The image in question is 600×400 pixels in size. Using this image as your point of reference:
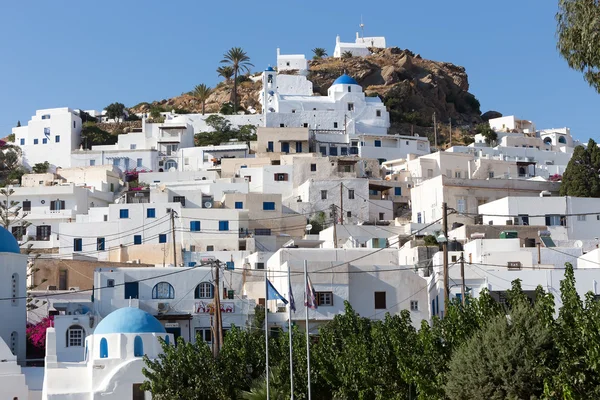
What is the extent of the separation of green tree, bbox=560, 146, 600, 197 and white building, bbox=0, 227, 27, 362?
37238 millimetres

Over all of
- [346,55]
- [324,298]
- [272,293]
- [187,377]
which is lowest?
[187,377]

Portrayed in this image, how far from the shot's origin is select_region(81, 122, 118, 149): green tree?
3748 inches

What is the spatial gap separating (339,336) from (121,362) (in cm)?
832

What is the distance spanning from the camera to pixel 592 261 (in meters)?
45.9

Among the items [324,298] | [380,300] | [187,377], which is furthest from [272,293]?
[380,300]

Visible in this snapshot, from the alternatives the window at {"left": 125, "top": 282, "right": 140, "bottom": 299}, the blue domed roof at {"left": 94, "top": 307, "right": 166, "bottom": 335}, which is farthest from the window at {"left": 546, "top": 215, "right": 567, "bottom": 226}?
the blue domed roof at {"left": 94, "top": 307, "right": 166, "bottom": 335}

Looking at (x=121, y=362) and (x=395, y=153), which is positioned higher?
(x=395, y=153)

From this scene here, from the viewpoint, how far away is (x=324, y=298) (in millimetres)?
45219

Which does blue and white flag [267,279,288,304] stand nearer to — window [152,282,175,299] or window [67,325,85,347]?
window [67,325,85,347]

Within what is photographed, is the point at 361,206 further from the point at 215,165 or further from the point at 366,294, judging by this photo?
the point at 366,294

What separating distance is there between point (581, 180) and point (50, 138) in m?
46.4

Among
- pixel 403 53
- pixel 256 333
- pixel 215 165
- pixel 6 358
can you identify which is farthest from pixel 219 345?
pixel 403 53

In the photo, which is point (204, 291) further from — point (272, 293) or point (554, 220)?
point (554, 220)

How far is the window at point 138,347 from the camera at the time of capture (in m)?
39.2
